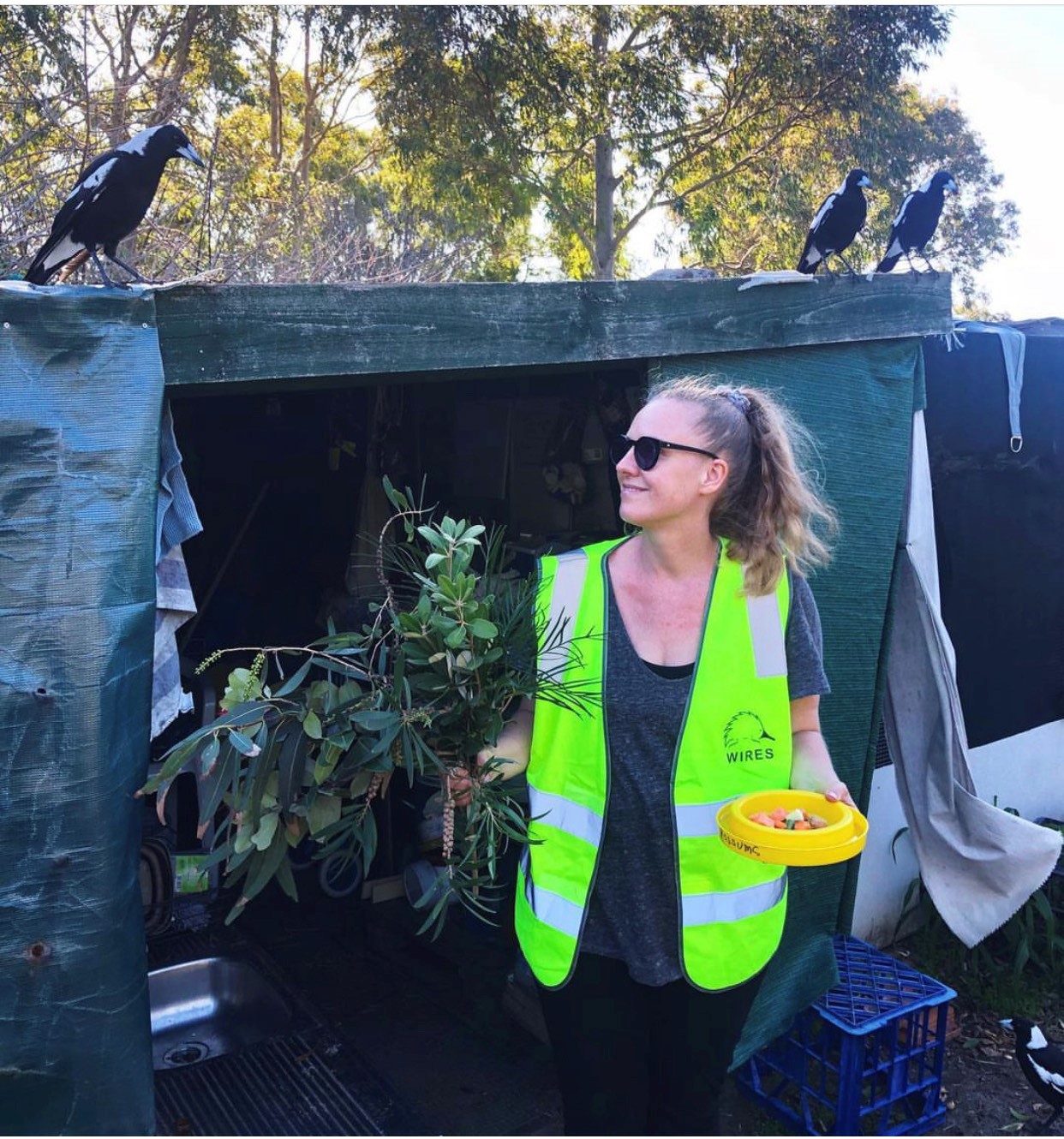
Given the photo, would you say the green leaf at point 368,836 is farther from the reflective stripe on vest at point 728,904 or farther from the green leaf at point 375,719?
the reflective stripe on vest at point 728,904

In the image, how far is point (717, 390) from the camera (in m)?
2.15

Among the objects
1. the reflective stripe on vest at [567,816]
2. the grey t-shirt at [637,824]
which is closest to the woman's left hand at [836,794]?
the grey t-shirt at [637,824]

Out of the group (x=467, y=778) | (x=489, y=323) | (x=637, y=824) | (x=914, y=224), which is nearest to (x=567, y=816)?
(x=637, y=824)

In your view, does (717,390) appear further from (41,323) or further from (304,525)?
(304,525)

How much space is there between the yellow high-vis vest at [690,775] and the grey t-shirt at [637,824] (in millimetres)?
19

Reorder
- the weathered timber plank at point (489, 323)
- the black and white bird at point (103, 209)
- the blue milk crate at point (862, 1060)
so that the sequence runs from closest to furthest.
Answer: the weathered timber plank at point (489, 323)
the black and white bird at point (103, 209)
the blue milk crate at point (862, 1060)

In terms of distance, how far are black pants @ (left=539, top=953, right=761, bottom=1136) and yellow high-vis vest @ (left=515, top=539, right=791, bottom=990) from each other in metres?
0.05

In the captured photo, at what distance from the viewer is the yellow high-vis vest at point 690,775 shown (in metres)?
1.97

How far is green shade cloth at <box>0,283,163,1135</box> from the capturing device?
2.04 m

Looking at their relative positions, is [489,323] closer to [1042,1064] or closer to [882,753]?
[882,753]

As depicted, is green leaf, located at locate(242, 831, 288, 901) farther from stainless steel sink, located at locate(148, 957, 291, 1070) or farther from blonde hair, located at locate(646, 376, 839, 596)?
stainless steel sink, located at locate(148, 957, 291, 1070)

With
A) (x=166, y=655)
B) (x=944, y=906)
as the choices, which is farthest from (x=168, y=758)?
(x=944, y=906)

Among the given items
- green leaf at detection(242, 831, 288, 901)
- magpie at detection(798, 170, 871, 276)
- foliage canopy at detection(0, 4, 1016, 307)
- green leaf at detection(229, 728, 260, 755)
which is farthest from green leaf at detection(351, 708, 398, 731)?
foliage canopy at detection(0, 4, 1016, 307)

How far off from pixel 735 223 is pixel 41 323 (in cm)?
1560
